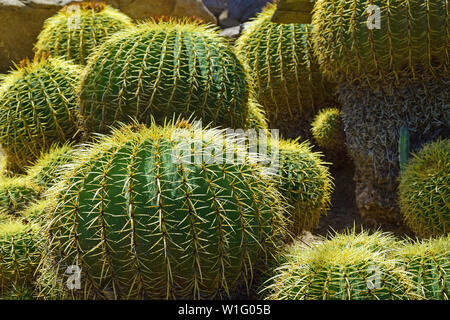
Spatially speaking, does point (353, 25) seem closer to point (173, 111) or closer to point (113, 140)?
point (173, 111)

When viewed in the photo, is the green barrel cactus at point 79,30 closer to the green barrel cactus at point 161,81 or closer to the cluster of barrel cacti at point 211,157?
the cluster of barrel cacti at point 211,157

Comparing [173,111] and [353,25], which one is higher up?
[353,25]

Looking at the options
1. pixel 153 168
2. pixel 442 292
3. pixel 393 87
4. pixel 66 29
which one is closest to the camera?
pixel 442 292

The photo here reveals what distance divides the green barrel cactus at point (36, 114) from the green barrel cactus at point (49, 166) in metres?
0.15

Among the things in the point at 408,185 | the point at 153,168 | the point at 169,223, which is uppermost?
the point at 153,168

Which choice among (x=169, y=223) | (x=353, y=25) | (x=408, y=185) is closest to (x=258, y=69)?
(x=353, y=25)

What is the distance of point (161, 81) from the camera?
310cm

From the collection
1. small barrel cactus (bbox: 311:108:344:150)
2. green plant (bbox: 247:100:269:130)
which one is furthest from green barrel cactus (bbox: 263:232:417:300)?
small barrel cactus (bbox: 311:108:344:150)

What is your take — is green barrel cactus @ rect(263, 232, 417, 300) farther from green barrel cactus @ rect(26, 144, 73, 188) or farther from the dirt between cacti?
the dirt between cacti

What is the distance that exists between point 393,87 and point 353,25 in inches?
20.8

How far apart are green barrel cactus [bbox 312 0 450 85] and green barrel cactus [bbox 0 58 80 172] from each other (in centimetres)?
181

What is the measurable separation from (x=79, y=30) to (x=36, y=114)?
0.95 metres

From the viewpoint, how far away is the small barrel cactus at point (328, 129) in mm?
4789

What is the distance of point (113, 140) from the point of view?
240 centimetres
